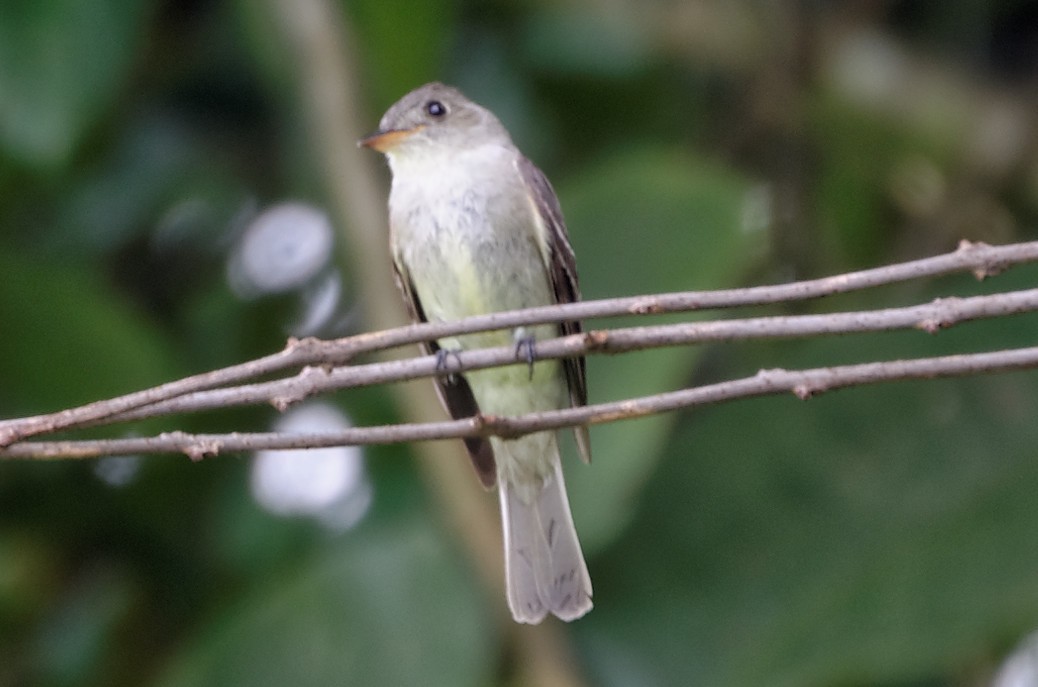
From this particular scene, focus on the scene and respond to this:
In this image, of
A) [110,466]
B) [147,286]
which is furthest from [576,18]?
[110,466]

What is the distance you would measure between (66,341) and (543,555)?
139 centimetres

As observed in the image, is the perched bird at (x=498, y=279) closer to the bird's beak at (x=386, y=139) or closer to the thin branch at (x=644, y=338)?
the bird's beak at (x=386, y=139)

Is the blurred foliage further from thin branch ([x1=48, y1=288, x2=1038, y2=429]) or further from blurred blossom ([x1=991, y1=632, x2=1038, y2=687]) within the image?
thin branch ([x1=48, y1=288, x2=1038, y2=429])

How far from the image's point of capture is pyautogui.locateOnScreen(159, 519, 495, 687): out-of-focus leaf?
12.0ft

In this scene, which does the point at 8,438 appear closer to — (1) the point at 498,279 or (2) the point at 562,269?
(1) the point at 498,279

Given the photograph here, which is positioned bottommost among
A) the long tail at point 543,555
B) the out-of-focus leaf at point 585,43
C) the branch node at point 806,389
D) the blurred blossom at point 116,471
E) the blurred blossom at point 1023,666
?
the blurred blossom at point 1023,666

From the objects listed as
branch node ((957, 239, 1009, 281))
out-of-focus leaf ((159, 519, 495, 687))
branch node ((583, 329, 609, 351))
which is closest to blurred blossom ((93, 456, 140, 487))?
out-of-focus leaf ((159, 519, 495, 687))

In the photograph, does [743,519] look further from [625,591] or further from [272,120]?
[272,120]

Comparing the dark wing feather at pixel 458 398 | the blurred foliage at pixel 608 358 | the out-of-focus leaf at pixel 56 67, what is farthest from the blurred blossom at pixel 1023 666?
the out-of-focus leaf at pixel 56 67

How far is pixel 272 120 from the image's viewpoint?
5.14m

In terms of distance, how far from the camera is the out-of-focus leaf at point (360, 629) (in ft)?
12.0

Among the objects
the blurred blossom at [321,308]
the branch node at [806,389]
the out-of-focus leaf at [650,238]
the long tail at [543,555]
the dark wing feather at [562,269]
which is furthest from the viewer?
the blurred blossom at [321,308]

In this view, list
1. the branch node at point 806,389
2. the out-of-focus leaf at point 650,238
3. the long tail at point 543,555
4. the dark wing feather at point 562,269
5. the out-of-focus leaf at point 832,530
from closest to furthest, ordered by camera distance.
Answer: the branch node at point 806,389 < the long tail at point 543,555 < the out-of-focus leaf at point 832,530 < the dark wing feather at point 562,269 < the out-of-focus leaf at point 650,238

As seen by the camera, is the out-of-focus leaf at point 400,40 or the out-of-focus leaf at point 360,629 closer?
the out-of-focus leaf at point 360,629
